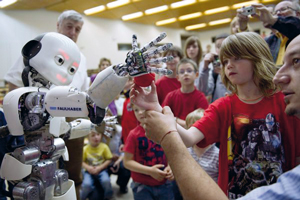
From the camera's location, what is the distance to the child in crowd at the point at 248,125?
77cm

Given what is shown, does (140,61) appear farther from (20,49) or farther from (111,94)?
(20,49)

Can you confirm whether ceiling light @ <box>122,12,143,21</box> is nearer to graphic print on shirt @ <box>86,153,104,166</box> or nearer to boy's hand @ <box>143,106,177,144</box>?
boy's hand @ <box>143,106,177,144</box>

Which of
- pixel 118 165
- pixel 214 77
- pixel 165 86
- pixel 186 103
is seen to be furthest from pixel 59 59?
pixel 118 165

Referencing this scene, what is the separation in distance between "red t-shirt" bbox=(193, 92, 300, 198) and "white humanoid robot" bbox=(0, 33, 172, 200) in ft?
1.19

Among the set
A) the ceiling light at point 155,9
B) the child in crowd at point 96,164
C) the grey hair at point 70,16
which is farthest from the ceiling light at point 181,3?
the child in crowd at point 96,164

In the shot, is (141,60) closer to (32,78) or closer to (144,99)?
(144,99)

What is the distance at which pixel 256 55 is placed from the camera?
85 cm

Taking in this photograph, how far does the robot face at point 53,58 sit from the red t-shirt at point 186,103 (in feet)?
2.77

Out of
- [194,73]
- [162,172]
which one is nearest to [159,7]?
[194,73]

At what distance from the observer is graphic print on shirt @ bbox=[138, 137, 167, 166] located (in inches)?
55.5

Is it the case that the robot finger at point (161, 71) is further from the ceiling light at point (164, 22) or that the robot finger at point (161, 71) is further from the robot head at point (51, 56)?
the ceiling light at point (164, 22)

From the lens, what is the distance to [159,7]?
1.26 meters

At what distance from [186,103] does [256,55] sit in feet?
2.41

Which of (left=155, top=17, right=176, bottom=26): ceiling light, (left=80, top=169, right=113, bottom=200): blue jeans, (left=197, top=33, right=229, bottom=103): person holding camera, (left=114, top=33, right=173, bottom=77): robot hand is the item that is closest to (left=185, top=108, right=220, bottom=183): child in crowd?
(left=197, top=33, right=229, bottom=103): person holding camera
